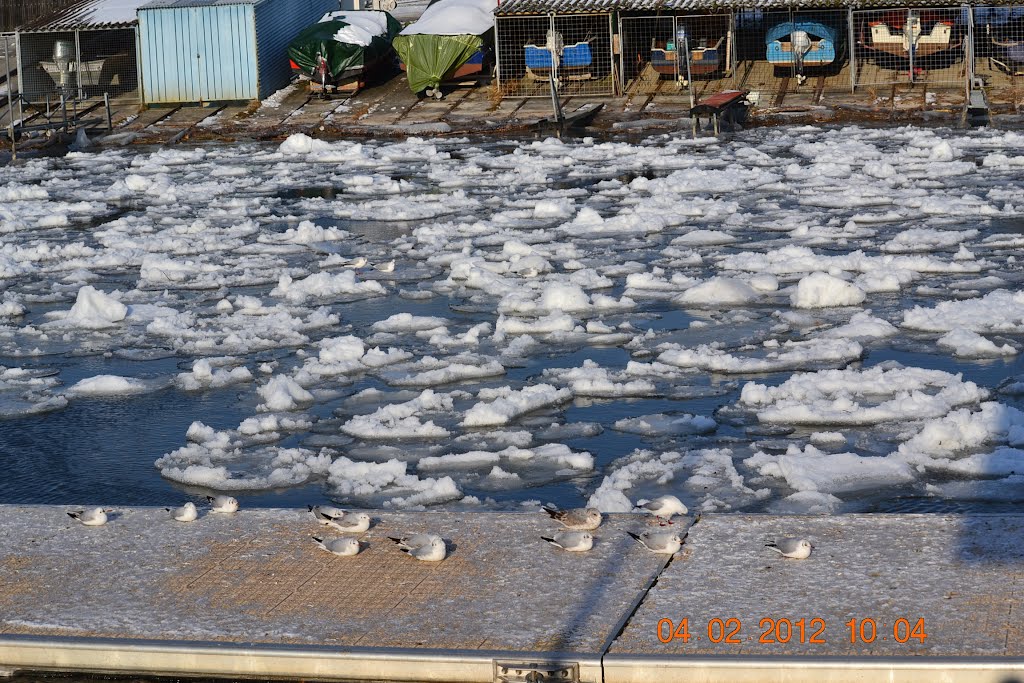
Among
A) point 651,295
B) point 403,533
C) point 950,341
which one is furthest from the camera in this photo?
point 651,295

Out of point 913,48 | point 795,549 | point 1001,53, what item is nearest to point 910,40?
point 913,48

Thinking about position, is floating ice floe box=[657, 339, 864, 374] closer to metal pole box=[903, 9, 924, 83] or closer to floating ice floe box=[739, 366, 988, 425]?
floating ice floe box=[739, 366, 988, 425]

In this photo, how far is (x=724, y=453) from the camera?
803 cm

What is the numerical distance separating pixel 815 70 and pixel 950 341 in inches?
728

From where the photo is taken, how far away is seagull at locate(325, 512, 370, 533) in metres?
6.36

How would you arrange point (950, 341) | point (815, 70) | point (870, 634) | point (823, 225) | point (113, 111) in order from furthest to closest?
point (113, 111) < point (815, 70) < point (823, 225) < point (950, 341) < point (870, 634)

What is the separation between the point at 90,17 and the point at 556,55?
32.5 feet

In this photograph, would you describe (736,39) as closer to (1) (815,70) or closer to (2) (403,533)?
(1) (815,70)

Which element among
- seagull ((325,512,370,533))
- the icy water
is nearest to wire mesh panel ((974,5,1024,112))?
the icy water

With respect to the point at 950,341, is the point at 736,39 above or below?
above

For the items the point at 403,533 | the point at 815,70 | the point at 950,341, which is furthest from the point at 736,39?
the point at 403,533

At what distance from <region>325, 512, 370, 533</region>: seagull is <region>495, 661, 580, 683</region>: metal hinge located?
1436 millimetres

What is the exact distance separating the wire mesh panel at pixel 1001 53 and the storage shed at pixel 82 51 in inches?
669

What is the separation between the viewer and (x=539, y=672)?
16.7 feet
